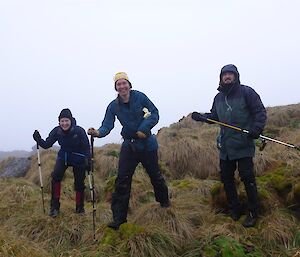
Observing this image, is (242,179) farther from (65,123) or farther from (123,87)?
(65,123)

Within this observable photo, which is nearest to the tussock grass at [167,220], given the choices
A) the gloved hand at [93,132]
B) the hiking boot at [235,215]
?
the hiking boot at [235,215]

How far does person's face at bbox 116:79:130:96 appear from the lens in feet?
20.7

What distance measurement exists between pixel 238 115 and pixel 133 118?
5.37ft

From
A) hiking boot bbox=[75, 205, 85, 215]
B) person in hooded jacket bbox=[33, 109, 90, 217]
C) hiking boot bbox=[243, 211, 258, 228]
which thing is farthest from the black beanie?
hiking boot bbox=[243, 211, 258, 228]

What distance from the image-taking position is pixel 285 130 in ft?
48.0

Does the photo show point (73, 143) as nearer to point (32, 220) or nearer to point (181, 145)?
point (32, 220)

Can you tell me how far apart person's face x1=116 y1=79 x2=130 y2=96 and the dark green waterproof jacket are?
1.47 metres

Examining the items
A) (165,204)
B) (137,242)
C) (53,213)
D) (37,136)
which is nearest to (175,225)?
(165,204)

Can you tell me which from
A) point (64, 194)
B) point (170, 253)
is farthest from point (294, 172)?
point (64, 194)

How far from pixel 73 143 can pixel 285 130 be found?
368 inches

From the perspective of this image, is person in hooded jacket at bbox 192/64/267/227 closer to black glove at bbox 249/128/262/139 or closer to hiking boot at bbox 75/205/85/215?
black glove at bbox 249/128/262/139

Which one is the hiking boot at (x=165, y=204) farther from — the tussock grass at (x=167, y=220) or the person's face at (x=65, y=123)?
the person's face at (x=65, y=123)

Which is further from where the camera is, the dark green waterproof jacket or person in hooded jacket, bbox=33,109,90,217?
person in hooded jacket, bbox=33,109,90,217

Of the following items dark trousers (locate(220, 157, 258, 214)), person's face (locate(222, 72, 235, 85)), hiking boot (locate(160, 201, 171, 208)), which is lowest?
hiking boot (locate(160, 201, 171, 208))
